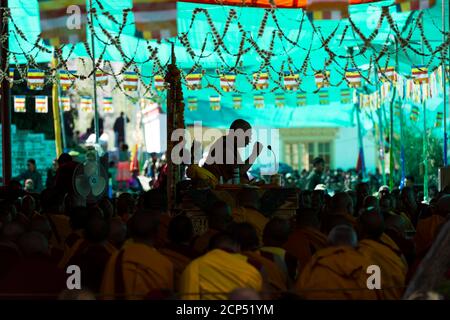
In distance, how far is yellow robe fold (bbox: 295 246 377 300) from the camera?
23.2ft

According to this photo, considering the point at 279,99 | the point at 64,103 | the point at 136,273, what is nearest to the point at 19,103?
the point at 64,103

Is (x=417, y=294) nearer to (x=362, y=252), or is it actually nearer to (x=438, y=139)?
(x=362, y=252)

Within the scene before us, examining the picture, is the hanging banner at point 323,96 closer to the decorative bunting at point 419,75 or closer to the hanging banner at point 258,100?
the hanging banner at point 258,100

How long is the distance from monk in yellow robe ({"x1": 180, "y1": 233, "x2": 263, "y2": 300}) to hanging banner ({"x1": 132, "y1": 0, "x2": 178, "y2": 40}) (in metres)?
4.48

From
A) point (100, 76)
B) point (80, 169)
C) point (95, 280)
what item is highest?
point (100, 76)

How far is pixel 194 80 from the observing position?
2227 centimetres

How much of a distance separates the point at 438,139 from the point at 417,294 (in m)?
21.9

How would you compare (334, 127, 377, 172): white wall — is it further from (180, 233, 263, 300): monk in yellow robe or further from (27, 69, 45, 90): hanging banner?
(180, 233, 263, 300): monk in yellow robe

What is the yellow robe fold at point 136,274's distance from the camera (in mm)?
7168

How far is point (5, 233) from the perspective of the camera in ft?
29.4

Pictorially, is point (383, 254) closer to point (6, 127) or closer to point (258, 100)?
point (6, 127)

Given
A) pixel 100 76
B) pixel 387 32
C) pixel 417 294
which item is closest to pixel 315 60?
pixel 387 32

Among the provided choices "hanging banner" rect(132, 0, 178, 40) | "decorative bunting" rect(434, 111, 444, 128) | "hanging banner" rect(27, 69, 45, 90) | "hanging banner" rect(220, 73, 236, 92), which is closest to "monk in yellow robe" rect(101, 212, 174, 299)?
"hanging banner" rect(132, 0, 178, 40)
